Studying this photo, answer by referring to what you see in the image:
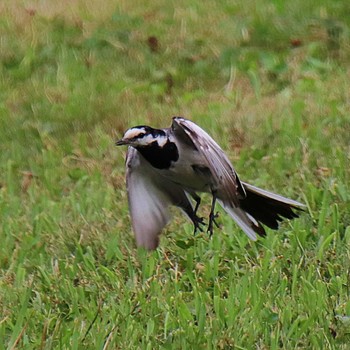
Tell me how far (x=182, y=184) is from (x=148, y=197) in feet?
0.69

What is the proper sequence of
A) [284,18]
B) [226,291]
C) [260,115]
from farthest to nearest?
[284,18]
[260,115]
[226,291]

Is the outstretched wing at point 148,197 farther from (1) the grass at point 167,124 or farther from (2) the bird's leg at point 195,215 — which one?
(1) the grass at point 167,124

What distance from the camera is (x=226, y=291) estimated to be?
5.66 m

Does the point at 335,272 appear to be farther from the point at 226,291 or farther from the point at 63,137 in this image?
the point at 63,137

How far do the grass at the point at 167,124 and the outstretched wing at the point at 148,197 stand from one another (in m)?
0.28

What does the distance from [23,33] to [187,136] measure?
214 inches

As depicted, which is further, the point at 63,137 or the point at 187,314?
the point at 63,137

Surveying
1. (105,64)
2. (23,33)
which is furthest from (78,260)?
(23,33)

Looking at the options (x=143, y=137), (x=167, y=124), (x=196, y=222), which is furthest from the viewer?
(x=167, y=124)

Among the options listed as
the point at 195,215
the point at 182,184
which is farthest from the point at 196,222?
the point at 182,184

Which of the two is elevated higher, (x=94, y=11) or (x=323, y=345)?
(x=94, y=11)

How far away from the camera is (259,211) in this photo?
6039 millimetres

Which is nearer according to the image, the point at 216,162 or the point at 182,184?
the point at 216,162

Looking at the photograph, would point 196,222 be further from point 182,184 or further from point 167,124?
point 167,124
